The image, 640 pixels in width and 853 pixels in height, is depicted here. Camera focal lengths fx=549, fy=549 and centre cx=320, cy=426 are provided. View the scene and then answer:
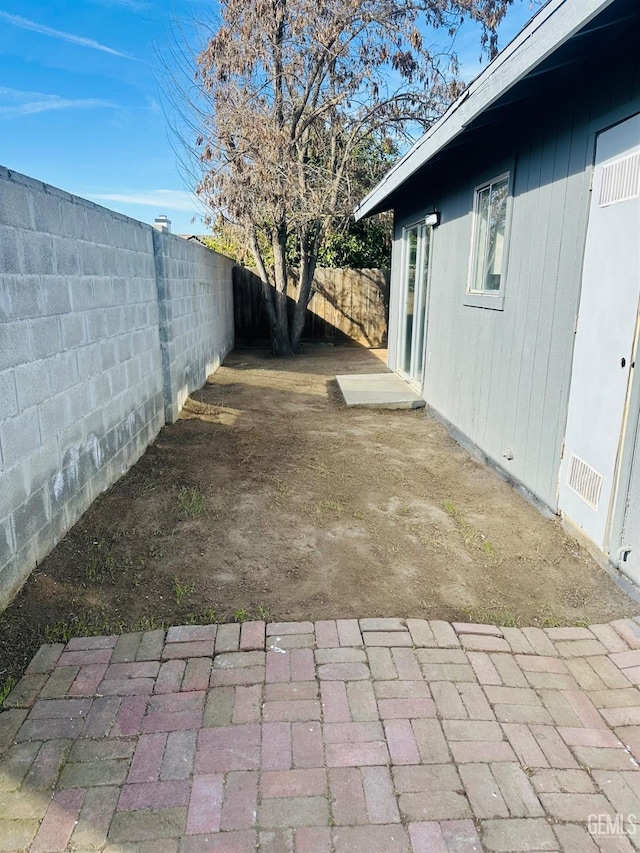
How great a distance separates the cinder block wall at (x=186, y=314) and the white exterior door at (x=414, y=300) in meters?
3.19

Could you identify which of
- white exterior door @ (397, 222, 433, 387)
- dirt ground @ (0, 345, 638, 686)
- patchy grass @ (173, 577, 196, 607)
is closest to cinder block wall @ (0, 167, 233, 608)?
dirt ground @ (0, 345, 638, 686)

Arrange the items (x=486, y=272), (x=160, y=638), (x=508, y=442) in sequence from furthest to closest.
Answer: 1. (x=486, y=272)
2. (x=508, y=442)
3. (x=160, y=638)

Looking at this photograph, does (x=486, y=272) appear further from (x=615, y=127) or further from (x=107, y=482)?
(x=107, y=482)

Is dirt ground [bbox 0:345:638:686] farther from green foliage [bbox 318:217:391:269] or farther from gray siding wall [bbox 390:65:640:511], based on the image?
green foliage [bbox 318:217:391:269]

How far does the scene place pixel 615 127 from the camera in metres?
3.00

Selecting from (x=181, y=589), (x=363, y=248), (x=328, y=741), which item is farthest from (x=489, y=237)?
(x=363, y=248)

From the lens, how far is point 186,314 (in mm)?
7297

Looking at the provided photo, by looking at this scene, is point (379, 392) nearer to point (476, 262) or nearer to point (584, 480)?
point (476, 262)

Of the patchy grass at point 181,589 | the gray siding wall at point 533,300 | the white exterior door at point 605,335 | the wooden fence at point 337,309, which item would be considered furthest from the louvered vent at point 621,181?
the wooden fence at point 337,309

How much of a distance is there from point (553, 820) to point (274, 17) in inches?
480

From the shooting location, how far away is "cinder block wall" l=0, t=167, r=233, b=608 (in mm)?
2699

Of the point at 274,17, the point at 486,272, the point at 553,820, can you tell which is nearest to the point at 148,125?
the point at 274,17

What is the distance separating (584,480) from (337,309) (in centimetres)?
1171

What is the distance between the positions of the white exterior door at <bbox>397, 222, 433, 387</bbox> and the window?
166 centimetres
